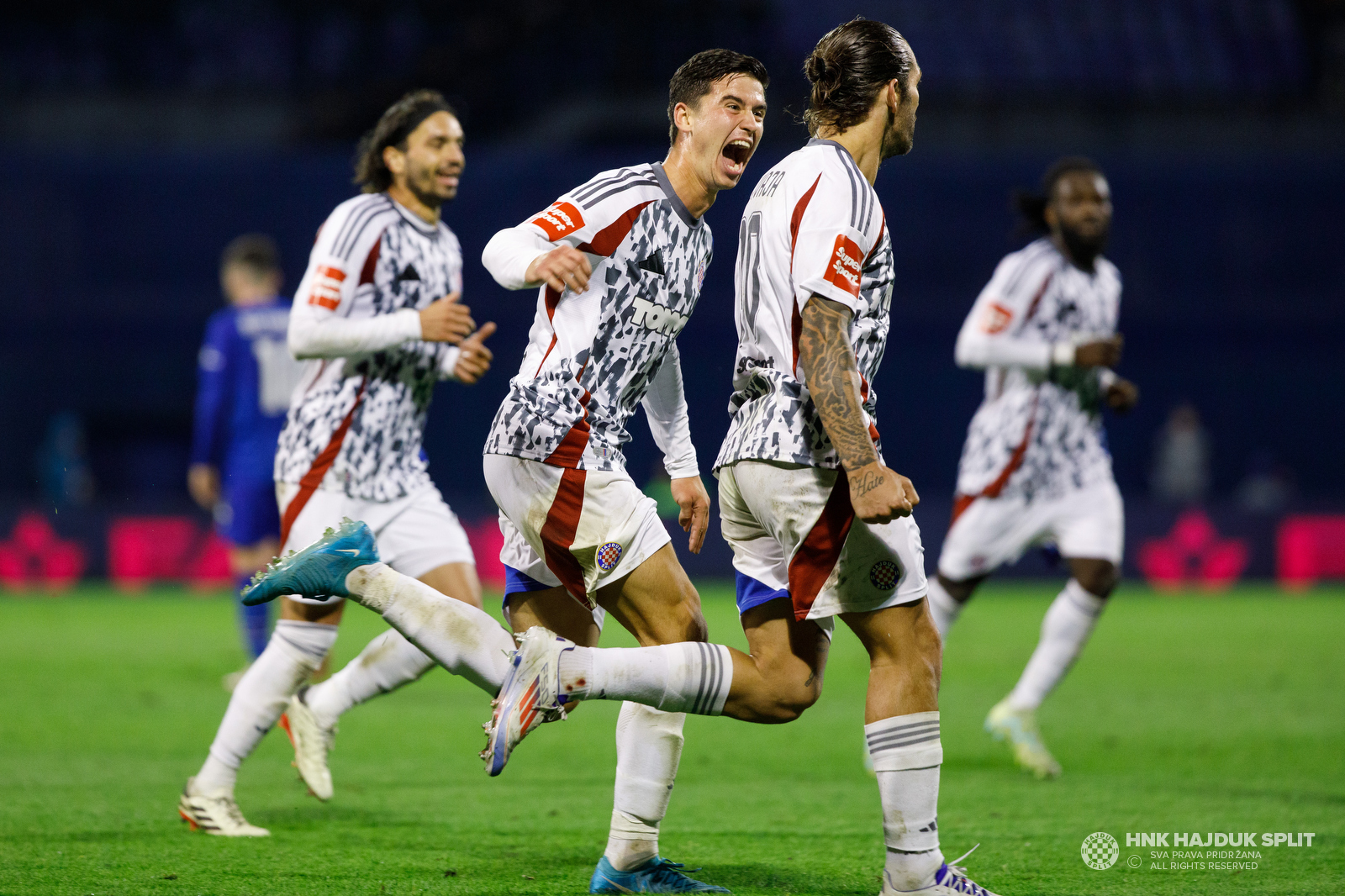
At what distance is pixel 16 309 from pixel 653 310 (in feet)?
59.2

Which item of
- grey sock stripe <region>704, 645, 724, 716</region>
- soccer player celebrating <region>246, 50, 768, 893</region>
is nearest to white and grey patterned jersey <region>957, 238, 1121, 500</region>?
soccer player celebrating <region>246, 50, 768, 893</region>

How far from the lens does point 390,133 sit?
522 centimetres

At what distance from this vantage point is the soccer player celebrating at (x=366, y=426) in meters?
4.80

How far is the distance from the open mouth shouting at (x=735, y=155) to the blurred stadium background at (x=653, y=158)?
14.7m

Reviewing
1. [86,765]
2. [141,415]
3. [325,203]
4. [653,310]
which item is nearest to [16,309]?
[141,415]

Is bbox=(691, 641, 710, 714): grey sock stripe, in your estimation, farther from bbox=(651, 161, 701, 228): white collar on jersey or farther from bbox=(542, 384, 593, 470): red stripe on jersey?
bbox=(651, 161, 701, 228): white collar on jersey

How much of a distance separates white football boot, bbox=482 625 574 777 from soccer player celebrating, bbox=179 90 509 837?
53.1 inches

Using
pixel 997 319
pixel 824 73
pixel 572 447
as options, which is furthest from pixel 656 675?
pixel 997 319

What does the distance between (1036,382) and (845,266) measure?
336cm

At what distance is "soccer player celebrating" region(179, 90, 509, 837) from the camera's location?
15.8 feet

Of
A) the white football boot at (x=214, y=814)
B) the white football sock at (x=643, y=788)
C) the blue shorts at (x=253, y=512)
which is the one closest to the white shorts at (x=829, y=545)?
the white football sock at (x=643, y=788)

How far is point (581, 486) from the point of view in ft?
12.6

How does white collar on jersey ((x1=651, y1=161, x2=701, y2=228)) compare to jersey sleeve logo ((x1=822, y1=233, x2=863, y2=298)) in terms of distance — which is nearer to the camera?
jersey sleeve logo ((x1=822, y1=233, x2=863, y2=298))

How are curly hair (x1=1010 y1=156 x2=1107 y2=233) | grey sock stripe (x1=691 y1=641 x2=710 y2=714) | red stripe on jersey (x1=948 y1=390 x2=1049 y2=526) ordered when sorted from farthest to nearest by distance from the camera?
curly hair (x1=1010 y1=156 x2=1107 y2=233), red stripe on jersey (x1=948 y1=390 x2=1049 y2=526), grey sock stripe (x1=691 y1=641 x2=710 y2=714)
